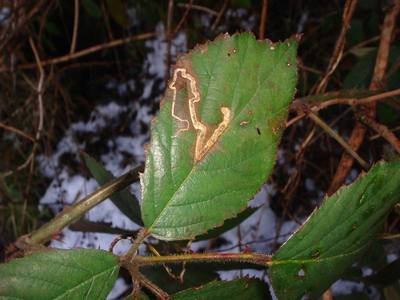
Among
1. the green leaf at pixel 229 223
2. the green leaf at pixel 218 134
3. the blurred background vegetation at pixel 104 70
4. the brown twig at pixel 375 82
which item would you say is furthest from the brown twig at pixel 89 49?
the green leaf at pixel 218 134

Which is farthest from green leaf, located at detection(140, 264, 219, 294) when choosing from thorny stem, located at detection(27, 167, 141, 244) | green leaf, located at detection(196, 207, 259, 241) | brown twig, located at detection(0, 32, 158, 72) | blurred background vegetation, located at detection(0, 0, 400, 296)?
brown twig, located at detection(0, 32, 158, 72)

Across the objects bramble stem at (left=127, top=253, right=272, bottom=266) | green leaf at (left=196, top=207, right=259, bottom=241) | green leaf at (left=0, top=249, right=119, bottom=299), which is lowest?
bramble stem at (left=127, top=253, right=272, bottom=266)

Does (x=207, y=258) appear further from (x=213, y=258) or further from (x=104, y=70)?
(x=104, y=70)

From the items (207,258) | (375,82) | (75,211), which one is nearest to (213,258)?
(207,258)

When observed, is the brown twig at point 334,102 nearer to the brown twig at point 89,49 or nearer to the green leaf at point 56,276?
the green leaf at point 56,276

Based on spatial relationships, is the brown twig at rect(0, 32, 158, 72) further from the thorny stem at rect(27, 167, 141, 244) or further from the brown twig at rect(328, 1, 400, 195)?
the thorny stem at rect(27, 167, 141, 244)

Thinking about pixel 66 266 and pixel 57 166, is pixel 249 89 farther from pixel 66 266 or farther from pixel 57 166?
pixel 57 166
